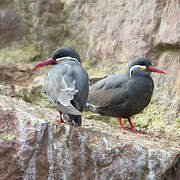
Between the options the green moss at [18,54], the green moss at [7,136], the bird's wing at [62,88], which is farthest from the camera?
the green moss at [18,54]

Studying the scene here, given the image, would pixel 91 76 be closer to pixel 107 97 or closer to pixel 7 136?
pixel 107 97

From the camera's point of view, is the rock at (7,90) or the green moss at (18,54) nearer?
the rock at (7,90)

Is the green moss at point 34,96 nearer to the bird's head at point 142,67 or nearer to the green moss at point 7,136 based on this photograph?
the bird's head at point 142,67

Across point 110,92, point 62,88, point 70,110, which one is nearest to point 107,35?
point 110,92

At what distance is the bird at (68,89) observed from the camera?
3.87 m

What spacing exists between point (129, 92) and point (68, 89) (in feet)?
4.70

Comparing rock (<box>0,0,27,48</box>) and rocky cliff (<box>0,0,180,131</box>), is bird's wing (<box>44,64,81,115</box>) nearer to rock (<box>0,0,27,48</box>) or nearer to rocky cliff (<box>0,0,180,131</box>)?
rocky cliff (<box>0,0,180,131</box>)

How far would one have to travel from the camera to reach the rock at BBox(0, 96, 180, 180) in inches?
144

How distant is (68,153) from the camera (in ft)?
12.6

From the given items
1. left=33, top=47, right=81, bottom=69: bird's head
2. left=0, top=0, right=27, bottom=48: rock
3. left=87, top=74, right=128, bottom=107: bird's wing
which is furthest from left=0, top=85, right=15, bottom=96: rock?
left=33, top=47, right=81, bottom=69: bird's head

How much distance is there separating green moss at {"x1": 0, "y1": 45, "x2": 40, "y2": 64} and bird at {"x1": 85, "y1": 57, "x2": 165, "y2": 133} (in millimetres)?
2069

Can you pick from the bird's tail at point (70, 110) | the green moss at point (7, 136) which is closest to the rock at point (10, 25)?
the bird's tail at point (70, 110)

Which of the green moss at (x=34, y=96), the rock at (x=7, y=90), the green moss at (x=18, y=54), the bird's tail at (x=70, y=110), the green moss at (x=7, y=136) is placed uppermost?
the bird's tail at (x=70, y=110)

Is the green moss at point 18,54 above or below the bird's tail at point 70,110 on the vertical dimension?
below
